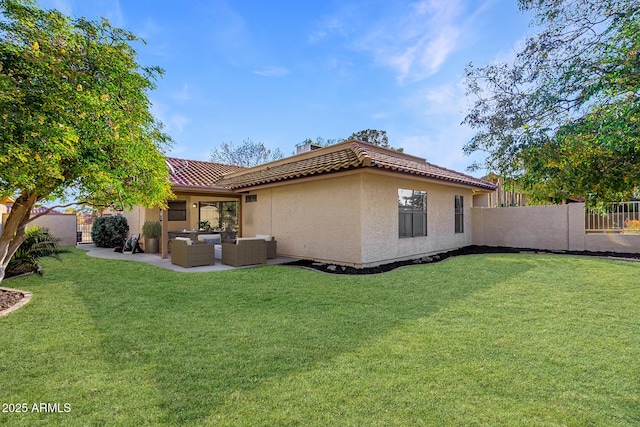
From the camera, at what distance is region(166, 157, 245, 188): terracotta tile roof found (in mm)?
15251

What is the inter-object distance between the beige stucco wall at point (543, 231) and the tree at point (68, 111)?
1623cm

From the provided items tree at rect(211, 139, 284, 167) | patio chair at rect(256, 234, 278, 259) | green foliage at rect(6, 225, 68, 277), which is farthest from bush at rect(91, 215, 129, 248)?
tree at rect(211, 139, 284, 167)

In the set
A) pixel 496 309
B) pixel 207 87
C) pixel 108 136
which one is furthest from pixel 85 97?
pixel 207 87

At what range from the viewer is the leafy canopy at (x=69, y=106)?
188 inches

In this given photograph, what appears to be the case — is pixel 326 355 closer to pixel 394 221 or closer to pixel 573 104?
pixel 573 104

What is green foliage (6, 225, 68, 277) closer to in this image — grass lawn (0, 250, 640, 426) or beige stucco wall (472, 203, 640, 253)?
grass lawn (0, 250, 640, 426)

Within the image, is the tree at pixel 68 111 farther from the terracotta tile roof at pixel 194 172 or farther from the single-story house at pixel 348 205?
the terracotta tile roof at pixel 194 172

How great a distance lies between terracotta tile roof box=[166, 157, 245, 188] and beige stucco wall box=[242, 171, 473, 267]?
3.42m

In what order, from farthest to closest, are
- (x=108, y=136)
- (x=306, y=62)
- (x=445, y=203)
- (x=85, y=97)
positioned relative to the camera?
(x=306, y=62) → (x=445, y=203) → (x=108, y=136) → (x=85, y=97)

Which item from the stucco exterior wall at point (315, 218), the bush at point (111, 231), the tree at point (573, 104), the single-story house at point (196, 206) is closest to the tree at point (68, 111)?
the stucco exterior wall at point (315, 218)

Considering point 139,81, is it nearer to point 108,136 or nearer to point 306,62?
point 108,136

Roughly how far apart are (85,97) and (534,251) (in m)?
17.5

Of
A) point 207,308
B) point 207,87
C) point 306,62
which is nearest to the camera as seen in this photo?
point 207,308

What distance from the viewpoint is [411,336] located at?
4.68 m
